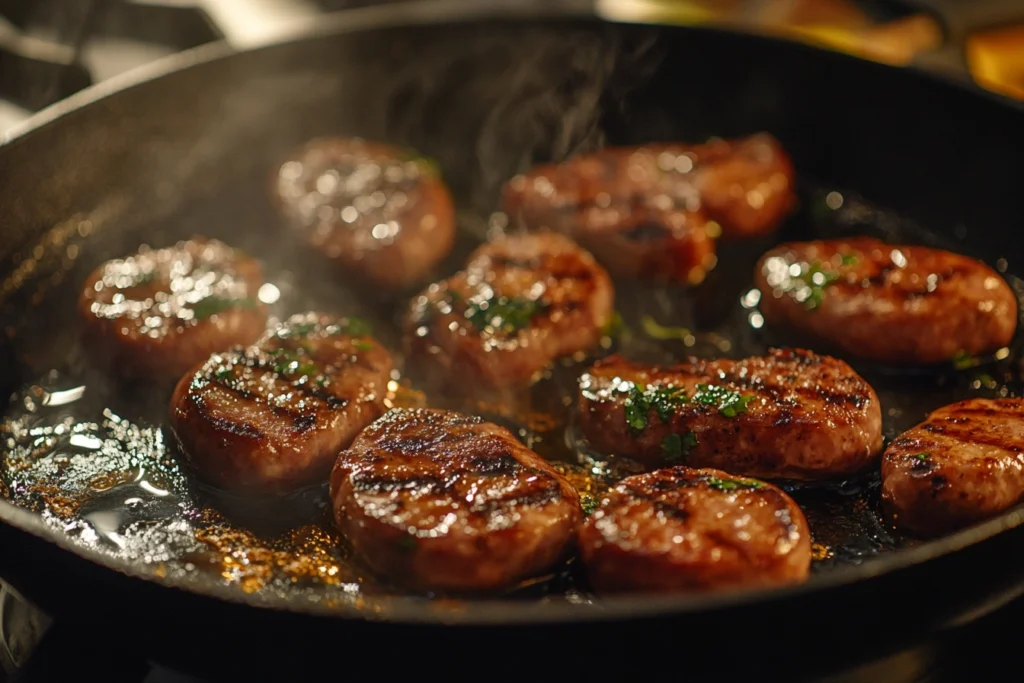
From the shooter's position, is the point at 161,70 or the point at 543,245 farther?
the point at 161,70

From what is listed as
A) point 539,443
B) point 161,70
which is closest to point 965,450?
point 539,443

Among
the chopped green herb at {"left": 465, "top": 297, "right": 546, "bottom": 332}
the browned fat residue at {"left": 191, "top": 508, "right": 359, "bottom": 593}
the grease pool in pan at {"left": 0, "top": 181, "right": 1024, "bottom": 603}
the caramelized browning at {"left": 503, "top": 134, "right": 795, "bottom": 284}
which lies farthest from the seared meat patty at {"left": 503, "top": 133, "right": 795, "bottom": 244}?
the browned fat residue at {"left": 191, "top": 508, "right": 359, "bottom": 593}

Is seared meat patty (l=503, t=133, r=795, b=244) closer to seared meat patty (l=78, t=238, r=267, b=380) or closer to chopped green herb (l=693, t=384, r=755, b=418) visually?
chopped green herb (l=693, t=384, r=755, b=418)

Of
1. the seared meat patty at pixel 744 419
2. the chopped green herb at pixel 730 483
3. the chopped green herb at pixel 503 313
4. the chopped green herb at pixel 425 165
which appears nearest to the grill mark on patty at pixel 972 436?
the seared meat patty at pixel 744 419

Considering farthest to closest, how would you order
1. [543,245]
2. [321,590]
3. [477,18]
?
1. [477,18]
2. [543,245]
3. [321,590]

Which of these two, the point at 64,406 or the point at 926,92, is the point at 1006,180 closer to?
the point at 926,92

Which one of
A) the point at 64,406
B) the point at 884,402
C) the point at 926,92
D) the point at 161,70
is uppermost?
the point at 161,70
